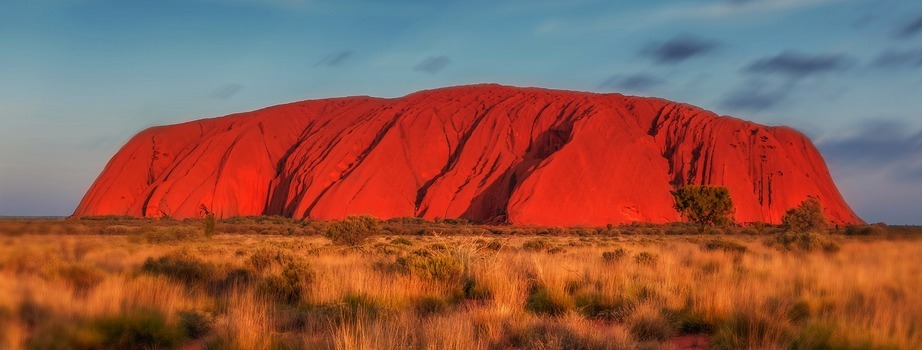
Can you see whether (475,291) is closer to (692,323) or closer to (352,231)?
(692,323)

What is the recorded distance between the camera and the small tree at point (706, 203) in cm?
3991

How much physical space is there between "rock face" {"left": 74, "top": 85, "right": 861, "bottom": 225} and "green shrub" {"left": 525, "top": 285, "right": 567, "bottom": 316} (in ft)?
142

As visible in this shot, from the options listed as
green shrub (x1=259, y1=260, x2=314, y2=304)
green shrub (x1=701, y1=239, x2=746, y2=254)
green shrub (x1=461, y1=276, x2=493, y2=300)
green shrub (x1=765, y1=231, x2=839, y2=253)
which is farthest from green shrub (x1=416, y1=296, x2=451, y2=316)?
green shrub (x1=765, y1=231, x2=839, y2=253)

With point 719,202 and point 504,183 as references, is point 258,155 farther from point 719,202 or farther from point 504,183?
point 719,202

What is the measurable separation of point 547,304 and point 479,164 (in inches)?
2081

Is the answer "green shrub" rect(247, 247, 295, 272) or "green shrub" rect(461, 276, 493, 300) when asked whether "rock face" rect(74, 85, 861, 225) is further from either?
"green shrub" rect(461, 276, 493, 300)

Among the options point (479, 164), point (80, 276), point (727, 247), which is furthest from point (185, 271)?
point (479, 164)

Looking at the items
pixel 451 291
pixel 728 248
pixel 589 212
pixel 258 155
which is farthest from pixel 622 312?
pixel 258 155

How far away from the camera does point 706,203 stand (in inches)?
1569

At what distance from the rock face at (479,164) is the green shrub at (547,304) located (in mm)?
43432

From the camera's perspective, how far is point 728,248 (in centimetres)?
1761

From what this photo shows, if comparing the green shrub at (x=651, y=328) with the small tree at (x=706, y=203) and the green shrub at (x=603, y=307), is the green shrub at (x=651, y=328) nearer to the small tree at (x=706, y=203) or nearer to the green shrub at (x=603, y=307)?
the green shrub at (x=603, y=307)

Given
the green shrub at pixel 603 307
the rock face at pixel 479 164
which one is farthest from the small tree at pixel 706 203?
the green shrub at pixel 603 307

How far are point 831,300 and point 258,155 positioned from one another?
6433 centimetres
